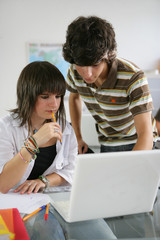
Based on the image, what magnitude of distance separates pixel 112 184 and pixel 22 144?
607 mm

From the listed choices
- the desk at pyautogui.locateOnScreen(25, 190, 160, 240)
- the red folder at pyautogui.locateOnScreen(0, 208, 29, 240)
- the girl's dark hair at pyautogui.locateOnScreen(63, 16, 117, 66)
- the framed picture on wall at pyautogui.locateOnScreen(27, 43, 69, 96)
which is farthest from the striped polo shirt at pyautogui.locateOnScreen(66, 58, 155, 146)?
the framed picture on wall at pyautogui.locateOnScreen(27, 43, 69, 96)

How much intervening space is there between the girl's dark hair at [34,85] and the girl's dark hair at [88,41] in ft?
0.40

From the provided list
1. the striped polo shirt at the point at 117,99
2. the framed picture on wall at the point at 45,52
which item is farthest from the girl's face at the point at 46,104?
the framed picture on wall at the point at 45,52

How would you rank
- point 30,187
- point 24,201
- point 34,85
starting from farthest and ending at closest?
point 34,85 < point 30,187 < point 24,201

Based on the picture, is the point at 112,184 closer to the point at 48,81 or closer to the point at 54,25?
the point at 48,81

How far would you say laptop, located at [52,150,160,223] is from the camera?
0.74m

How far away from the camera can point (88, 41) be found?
1.15 metres

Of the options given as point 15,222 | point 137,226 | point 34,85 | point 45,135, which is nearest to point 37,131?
point 45,135

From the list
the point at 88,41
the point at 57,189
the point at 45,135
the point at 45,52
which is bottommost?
the point at 57,189

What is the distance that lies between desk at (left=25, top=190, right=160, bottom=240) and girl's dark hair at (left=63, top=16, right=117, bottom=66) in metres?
0.67

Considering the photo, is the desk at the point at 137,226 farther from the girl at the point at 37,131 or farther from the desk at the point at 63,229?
the girl at the point at 37,131

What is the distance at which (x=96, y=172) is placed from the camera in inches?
29.5

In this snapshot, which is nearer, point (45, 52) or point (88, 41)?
point (88, 41)

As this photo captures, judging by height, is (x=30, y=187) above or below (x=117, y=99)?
below
